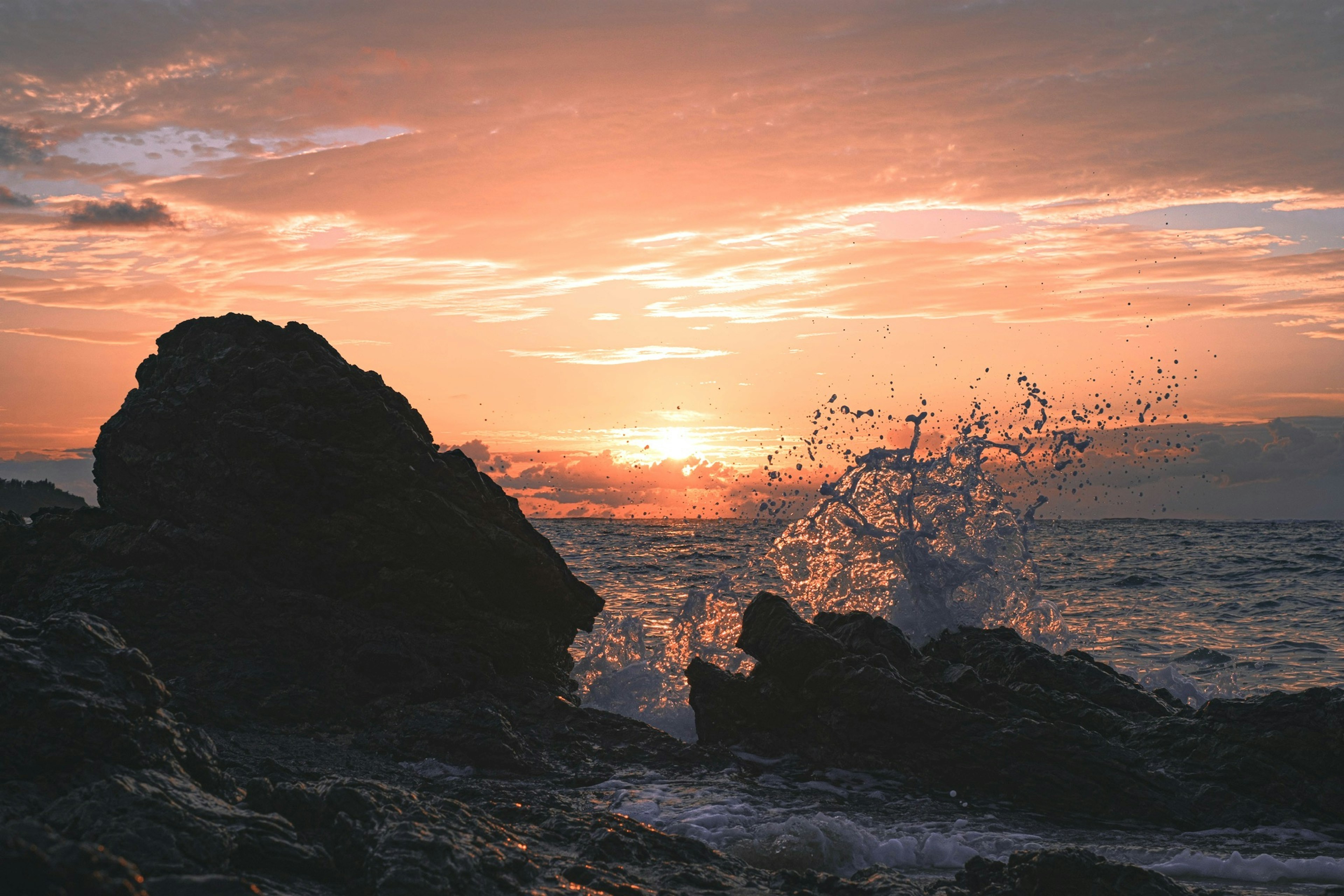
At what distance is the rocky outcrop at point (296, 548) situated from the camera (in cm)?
1090

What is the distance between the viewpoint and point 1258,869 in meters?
7.32

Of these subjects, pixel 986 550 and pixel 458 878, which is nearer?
pixel 458 878

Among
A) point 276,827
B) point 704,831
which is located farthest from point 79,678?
point 704,831

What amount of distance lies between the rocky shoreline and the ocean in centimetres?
62

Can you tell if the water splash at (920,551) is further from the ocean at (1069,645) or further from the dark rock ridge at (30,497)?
the dark rock ridge at (30,497)

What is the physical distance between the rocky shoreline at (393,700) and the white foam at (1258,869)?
1294mm

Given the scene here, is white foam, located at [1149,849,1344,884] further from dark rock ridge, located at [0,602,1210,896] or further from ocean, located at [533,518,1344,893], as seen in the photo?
dark rock ridge, located at [0,602,1210,896]

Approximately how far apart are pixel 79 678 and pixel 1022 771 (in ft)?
27.6

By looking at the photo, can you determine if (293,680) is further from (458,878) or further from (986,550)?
(986,550)

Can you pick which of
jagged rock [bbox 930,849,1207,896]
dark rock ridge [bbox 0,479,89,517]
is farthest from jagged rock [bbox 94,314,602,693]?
dark rock ridge [bbox 0,479,89,517]

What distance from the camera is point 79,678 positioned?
520 cm

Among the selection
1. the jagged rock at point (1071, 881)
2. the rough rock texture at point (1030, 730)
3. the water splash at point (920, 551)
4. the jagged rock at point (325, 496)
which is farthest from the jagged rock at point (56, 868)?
the water splash at point (920, 551)

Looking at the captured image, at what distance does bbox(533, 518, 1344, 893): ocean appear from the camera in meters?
7.54

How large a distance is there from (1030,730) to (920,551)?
937 centimetres
